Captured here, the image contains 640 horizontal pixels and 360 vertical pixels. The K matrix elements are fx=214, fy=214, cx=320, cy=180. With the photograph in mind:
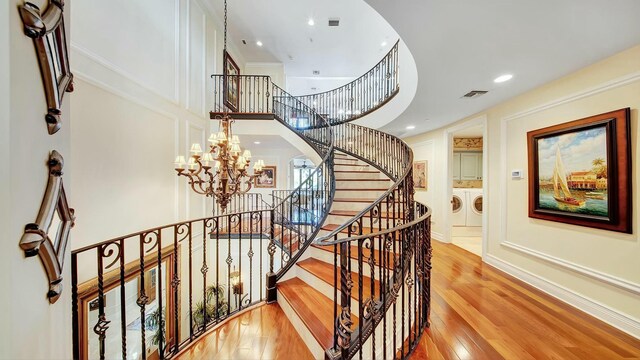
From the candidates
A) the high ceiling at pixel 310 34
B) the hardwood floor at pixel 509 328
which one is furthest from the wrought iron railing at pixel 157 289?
the high ceiling at pixel 310 34

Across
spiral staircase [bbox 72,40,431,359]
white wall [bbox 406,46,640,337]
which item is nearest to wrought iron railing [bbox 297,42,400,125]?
spiral staircase [bbox 72,40,431,359]

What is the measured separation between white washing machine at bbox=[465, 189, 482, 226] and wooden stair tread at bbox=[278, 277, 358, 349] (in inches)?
208

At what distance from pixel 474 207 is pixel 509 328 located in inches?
179

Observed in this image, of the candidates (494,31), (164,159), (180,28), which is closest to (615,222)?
(494,31)

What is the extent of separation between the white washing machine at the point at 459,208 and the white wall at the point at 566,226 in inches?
84.8

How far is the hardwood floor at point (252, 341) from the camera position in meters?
1.74

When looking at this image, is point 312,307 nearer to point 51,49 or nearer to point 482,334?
point 482,334

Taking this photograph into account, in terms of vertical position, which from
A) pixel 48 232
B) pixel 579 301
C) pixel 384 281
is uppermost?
pixel 48 232

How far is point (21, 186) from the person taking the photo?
611 millimetres

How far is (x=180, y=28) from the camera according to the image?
3797 millimetres

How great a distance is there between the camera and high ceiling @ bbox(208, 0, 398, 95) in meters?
4.68

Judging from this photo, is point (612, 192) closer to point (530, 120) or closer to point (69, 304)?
point (530, 120)

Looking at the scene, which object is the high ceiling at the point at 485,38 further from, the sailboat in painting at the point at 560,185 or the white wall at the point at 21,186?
the white wall at the point at 21,186

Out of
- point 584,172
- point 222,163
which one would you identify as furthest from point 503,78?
point 222,163
